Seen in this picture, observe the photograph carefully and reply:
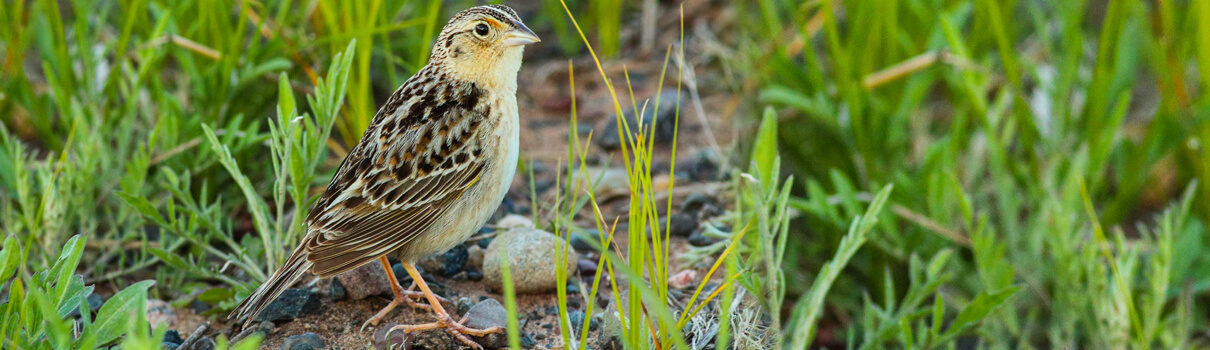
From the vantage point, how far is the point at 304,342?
9.77 ft

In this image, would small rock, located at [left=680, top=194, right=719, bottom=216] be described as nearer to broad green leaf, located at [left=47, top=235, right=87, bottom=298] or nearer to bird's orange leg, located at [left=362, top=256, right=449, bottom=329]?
bird's orange leg, located at [left=362, top=256, right=449, bottom=329]

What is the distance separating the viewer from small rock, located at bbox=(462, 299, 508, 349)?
3.03m

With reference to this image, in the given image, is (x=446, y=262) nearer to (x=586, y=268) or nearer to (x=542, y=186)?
(x=586, y=268)

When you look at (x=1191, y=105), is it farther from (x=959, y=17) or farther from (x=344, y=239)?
(x=344, y=239)

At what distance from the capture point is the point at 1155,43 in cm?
504

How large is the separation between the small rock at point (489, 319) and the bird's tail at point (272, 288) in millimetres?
502

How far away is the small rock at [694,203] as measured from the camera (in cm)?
430

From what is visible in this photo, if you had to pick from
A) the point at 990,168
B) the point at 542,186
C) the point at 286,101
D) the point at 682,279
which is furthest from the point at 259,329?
the point at 990,168

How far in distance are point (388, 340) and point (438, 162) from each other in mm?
552

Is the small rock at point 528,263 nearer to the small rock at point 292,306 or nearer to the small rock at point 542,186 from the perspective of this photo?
the small rock at point 292,306

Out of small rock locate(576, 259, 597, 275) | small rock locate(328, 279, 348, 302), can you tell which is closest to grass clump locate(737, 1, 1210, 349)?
small rock locate(576, 259, 597, 275)

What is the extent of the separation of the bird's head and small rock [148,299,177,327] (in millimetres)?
1266

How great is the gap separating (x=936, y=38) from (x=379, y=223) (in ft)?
10.6

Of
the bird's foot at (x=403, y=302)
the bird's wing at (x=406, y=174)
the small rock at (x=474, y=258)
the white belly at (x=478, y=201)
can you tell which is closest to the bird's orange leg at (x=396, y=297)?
the bird's foot at (x=403, y=302)
